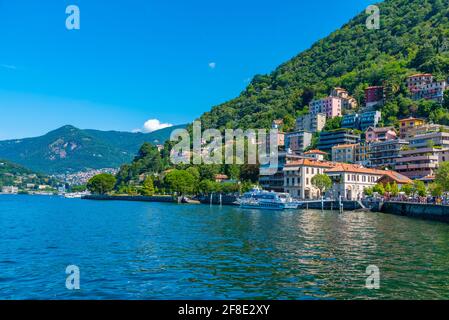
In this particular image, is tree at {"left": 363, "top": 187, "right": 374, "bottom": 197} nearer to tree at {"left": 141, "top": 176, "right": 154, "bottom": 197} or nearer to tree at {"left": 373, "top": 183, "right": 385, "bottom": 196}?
tree at {"left": 373, "top": 183, "right": 385, "bottom": 196}

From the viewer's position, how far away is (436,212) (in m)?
65.6

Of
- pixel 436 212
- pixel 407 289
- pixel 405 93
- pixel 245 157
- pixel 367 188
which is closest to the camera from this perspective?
pixel 407 289

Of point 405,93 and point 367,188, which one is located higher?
point 405,93

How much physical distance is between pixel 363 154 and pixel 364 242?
4269 inches

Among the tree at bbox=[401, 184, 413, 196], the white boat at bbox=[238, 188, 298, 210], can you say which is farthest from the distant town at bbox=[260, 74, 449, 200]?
the white boat at bbox=[238, 188, 298, 210]

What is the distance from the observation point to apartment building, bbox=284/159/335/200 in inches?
A: 4567

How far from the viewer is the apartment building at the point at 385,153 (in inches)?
5007

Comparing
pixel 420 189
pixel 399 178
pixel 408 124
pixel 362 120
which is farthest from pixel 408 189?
pixel 362 120

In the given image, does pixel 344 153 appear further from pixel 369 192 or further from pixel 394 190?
pixel 394 190

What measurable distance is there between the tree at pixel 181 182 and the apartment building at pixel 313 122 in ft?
187

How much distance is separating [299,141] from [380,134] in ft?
109

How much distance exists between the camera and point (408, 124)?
465ft
